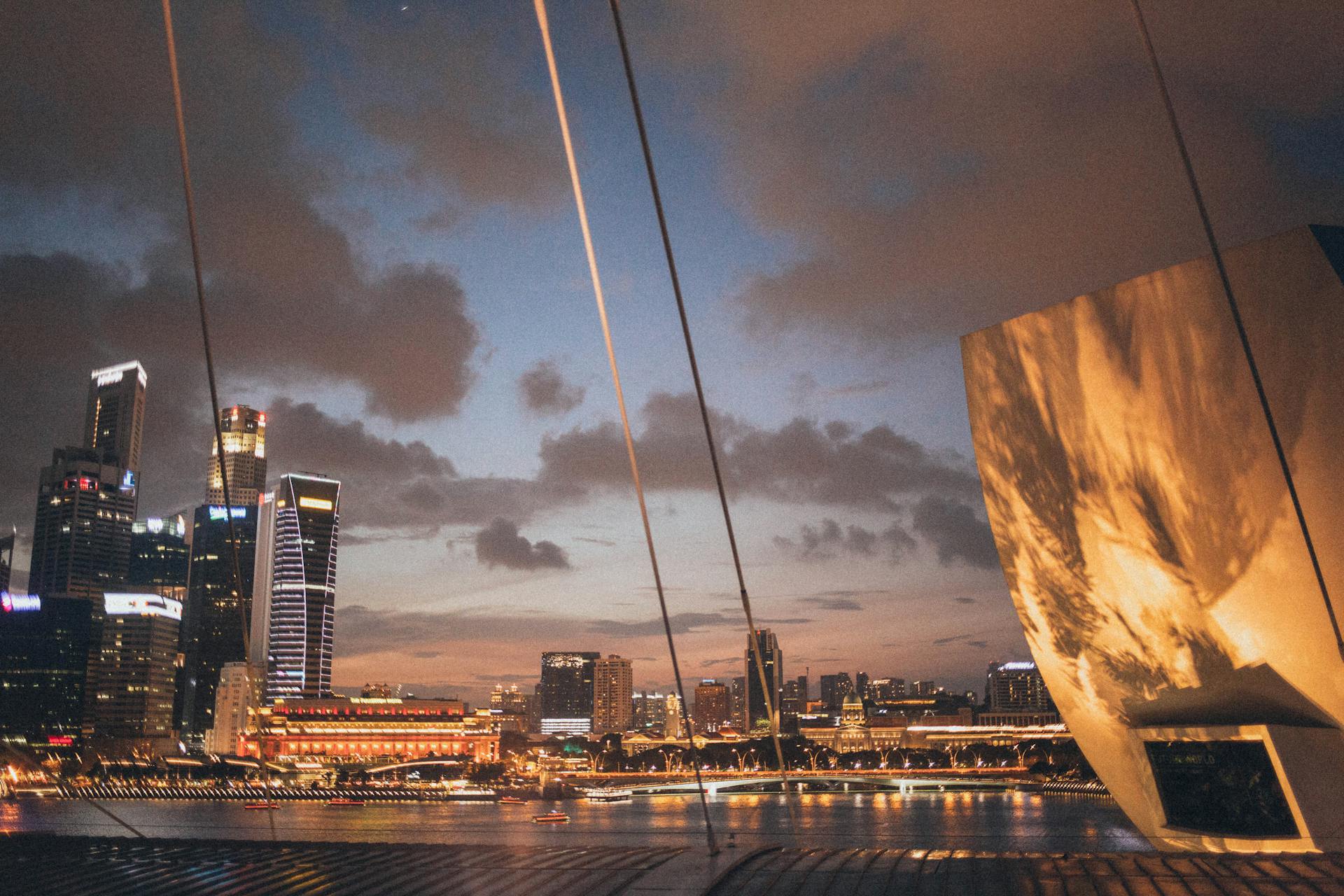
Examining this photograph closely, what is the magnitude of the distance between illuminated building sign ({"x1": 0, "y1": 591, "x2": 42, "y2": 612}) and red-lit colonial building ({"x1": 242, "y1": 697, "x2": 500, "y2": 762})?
120 ft

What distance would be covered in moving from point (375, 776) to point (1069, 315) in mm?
134250

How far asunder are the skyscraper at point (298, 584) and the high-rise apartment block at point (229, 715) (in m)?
14.3

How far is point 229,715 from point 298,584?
29.4m

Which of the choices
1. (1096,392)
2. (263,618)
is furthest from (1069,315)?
(263,618)

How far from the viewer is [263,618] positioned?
188875mm

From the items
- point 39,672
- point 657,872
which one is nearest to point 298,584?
point 39,672

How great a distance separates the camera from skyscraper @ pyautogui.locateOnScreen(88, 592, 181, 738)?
549 ft

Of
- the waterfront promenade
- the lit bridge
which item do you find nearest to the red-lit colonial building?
the lit bridge

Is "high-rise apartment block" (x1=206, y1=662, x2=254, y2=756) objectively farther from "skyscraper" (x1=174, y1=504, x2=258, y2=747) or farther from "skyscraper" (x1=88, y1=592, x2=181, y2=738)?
"skyscraper" (x1=174, y1=504, x2=258, y2=747)

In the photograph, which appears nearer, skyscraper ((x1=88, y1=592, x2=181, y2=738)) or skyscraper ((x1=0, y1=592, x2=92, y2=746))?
skyscraper ((x1=0, y1=592, x2=92, y2=746))

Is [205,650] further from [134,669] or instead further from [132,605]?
[132,605]

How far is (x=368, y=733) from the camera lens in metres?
148

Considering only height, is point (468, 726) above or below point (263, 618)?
below

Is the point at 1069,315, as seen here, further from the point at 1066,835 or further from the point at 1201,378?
the point at 1066,835
